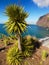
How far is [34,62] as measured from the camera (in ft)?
56.2

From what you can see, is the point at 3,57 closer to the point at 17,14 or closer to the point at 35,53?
the point at 35,53

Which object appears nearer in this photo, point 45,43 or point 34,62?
point 34,62

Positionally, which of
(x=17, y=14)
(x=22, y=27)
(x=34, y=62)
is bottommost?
(x=34, y=62)

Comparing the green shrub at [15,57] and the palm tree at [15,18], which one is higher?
the palm tree at [15,18]

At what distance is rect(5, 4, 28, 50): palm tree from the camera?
16922 millimetres

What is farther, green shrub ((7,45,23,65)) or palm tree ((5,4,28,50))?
palm tree ((5,4,28,50))

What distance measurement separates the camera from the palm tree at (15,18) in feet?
55.5

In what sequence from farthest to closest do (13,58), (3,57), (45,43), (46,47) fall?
(45,43) < (46,47) < (3,57) < (13,58)

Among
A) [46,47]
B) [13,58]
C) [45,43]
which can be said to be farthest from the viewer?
[45,43]

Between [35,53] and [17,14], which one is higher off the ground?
[17,14]

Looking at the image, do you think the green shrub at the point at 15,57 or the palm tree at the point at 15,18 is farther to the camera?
the palm tree at the point at 15,18

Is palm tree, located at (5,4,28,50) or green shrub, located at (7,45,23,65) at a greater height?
palm tree, located at (5,4,28,50)

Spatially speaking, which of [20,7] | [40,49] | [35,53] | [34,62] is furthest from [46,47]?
[20,7]

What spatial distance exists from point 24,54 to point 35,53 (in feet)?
6.14
